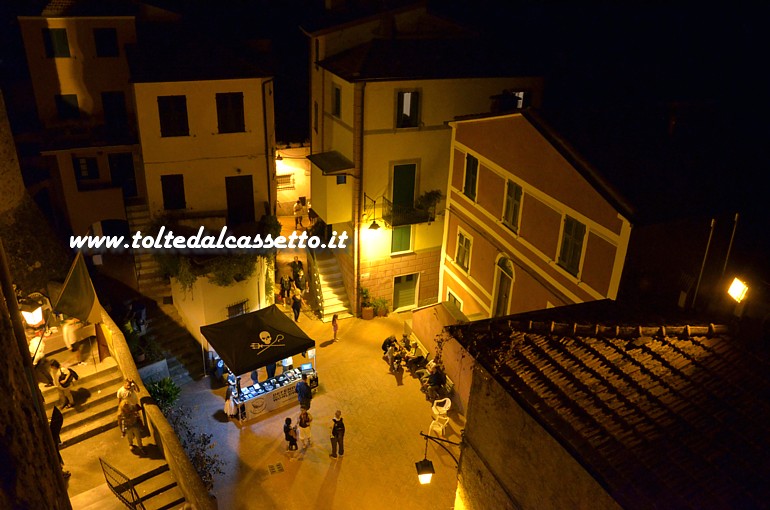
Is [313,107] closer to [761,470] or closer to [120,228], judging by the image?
[120,228]

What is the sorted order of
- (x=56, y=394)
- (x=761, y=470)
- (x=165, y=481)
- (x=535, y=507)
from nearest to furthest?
(x=761, y=470)
(x=535, y=507)
(x=165, y=481)
(x=56, y=394)

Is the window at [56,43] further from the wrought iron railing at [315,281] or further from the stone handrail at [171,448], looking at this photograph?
the wrought iron railing at [315,281]

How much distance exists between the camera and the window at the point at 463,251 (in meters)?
21.3

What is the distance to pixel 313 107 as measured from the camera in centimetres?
2694

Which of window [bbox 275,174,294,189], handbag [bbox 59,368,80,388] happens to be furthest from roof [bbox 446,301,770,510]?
window [bbox 275,174,294,189]

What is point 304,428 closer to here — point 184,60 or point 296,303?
point 296,303

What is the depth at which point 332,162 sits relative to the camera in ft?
78.5

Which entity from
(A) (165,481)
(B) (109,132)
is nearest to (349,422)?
(A) (165,481)

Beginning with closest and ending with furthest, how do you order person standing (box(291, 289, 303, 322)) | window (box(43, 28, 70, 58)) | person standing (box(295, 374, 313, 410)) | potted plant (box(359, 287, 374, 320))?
person standing (box(295, 374, 313, 410))
window (box(43, 28, 70, 58))
person standing (box(291, 289, 303, 322))
potted plant (box(359, 287, 374, 320))

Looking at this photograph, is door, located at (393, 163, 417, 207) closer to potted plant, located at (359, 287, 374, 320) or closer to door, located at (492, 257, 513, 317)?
potted plant, located at (359, 287, 374, 320)

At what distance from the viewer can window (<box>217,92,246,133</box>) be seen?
21547 mm

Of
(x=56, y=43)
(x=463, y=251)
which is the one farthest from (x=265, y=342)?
(x=56, y=43)

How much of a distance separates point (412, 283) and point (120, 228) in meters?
12.8

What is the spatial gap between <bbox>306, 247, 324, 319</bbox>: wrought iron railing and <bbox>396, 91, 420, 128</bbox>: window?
7523 millimetres
